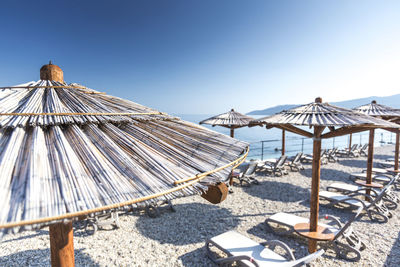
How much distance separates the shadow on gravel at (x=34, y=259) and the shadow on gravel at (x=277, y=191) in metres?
4.70

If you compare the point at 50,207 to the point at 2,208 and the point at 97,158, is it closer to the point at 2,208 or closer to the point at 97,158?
the point at 2,208

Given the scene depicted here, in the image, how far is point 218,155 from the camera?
168cm

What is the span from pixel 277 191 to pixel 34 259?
617 cm

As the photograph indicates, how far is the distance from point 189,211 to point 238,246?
2.18 meters

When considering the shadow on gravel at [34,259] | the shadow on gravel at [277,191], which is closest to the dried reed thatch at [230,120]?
the shadow on gravel at [277,191]

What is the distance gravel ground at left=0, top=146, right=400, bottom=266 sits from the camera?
352 cm

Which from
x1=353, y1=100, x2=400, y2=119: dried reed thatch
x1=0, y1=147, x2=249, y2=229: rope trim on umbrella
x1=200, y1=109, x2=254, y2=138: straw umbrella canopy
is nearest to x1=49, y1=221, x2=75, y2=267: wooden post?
x1=0, y1=147, x2=249, y2=229: rope trim on umbrella

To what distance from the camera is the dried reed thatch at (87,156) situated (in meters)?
0.98

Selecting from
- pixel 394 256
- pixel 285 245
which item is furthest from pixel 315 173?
pixel 394 256

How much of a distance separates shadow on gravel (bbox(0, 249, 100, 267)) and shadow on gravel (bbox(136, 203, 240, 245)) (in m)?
1.11

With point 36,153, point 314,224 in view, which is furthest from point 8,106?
point 314,224

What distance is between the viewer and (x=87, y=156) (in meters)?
1.29

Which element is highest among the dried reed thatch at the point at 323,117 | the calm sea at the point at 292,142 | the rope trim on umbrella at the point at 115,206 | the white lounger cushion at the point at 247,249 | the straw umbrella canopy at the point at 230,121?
the dried reed thatch at the point at 323,117

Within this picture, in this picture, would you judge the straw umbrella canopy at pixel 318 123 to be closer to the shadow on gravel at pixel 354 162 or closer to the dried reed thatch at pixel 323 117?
the dried reed thatch at pixel 323 117
